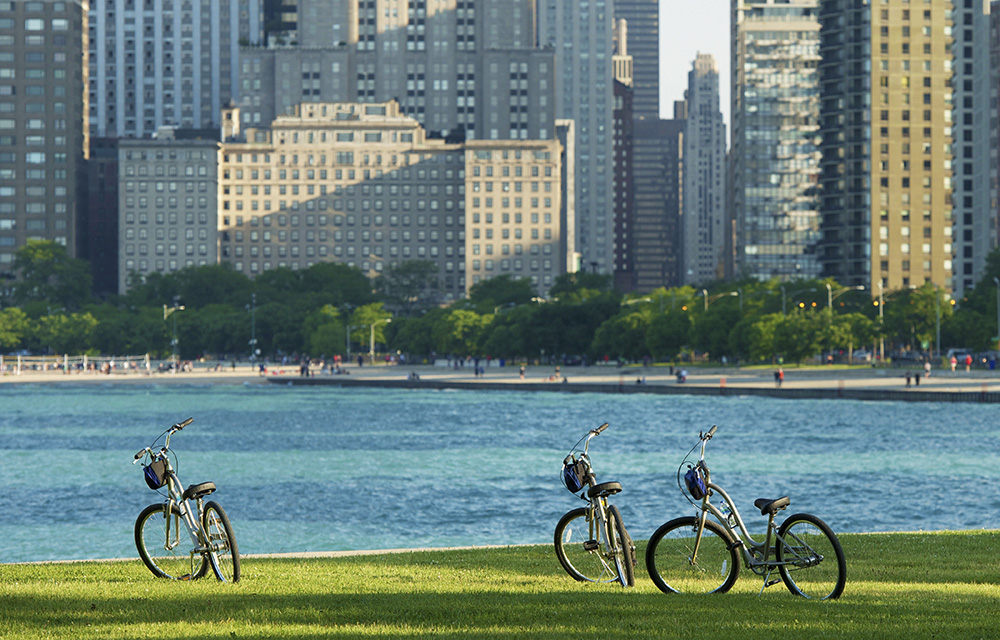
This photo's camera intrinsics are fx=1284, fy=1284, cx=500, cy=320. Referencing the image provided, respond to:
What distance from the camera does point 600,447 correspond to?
76125mm

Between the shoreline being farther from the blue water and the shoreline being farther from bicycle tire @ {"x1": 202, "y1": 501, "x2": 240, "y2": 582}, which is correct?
bicycle tire @ {"x1": 202, "y1": 501, "x2": 240, "y2": 582}

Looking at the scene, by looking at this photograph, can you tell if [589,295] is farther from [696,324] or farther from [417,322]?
[696,324]

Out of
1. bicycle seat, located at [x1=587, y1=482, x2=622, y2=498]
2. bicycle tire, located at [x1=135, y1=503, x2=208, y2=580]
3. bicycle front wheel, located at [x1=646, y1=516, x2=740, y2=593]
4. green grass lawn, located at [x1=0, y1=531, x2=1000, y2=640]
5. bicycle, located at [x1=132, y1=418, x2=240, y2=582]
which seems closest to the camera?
green grass lawn, located at [x1=0, y1=531, x2=1000, y2=640]

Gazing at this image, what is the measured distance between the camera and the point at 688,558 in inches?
649

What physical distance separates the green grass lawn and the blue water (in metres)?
19.3

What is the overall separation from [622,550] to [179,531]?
5.81 meters

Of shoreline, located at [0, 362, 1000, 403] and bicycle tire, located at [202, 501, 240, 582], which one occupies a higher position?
bicycle tire, located at [202, 501, 240, 582]

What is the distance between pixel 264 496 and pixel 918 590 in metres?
39.7

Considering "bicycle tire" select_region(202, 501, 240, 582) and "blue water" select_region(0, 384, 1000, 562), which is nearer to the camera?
"bicycle tire" select_region(202, 501, 240, 582)

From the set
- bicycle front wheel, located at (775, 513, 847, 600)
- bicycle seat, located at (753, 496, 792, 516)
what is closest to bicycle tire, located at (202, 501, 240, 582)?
bicycle seat, located at (753, 496, 792, 516)

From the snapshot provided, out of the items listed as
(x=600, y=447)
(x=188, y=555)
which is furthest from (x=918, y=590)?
(x=600, y=447)

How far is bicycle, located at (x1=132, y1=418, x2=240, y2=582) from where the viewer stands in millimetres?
16375

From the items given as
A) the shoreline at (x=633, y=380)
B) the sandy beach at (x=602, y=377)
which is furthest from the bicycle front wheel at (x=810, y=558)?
the sandy beach at (x=602, y=377)

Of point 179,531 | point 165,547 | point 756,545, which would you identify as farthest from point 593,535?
point 165,547
